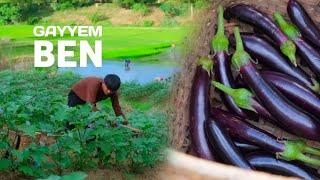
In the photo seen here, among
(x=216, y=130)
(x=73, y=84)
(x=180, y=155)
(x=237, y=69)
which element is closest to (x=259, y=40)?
(x=237, y=69)

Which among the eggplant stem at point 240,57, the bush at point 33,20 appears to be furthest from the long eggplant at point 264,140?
the bush at point 33,20

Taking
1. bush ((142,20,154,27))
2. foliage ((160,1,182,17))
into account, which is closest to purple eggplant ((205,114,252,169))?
foliage ((160,1,182,17))

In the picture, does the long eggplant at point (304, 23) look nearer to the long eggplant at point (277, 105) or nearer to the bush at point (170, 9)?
the long eggplant at point (277, 105)

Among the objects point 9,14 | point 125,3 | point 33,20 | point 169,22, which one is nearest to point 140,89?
point 169,22

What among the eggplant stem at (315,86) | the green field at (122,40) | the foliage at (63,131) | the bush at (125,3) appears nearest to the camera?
the eggplant stem at (315,86)

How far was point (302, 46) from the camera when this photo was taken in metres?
1.54

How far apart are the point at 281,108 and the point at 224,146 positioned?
14 cm

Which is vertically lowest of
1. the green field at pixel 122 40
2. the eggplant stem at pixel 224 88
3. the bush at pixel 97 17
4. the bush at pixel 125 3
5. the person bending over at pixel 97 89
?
the person bending over at pixel 97 89

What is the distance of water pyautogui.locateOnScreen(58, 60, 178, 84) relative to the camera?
3.83 meters

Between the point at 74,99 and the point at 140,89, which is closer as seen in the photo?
the point at 74,99

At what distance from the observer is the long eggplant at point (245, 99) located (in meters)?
1.47

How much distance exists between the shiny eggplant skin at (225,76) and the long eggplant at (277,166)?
0.36 ft

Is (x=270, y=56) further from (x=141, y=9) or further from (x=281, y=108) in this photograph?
(x=141, y=9)

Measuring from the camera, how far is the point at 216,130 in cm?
144
